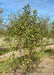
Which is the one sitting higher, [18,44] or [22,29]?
[22,29]

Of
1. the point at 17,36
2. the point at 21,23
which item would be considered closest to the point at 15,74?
the point at 17,36

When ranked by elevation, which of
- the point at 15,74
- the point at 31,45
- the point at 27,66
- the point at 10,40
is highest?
the point at 10,40

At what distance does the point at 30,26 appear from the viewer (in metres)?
3.53

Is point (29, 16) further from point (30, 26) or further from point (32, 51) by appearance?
point (32, 51)

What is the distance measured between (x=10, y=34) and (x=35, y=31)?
1.10 meters

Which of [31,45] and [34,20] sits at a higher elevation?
[34,20]

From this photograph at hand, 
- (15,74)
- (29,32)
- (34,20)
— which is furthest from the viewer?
(15,74)

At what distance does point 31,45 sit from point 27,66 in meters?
1.04

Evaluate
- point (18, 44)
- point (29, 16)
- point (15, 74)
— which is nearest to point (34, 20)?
point (29, 16)

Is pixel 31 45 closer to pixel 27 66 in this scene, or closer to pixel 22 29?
pixel 22 29

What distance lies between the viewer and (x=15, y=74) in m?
4.02

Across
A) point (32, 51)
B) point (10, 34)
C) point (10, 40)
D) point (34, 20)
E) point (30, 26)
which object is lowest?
point (32, 51)

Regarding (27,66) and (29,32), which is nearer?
(29,32)

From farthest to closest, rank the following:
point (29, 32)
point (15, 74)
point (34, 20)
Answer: point (15, 74) < point (34, 20) < point (29, 32)
